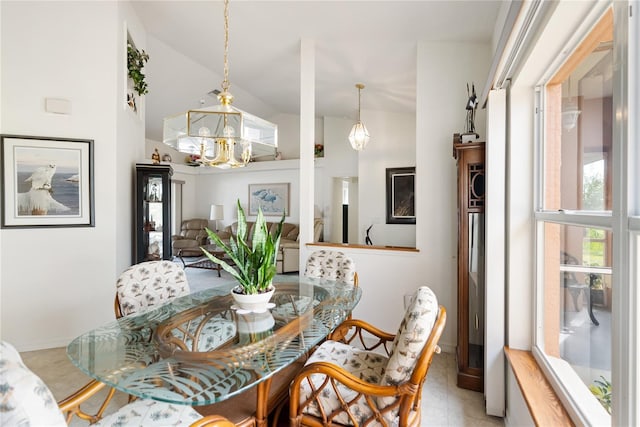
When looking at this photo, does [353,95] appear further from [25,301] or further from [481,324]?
[25,301]

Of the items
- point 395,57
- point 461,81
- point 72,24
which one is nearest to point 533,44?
point 461,81

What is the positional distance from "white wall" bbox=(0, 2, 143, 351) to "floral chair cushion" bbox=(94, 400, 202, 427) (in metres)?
2.27

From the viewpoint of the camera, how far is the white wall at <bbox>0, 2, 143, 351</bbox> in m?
2.72

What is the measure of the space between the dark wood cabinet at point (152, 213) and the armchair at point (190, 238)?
3.42 meters

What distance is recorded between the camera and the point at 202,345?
144 centimetres

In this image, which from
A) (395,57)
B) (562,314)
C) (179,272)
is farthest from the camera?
(395,57)

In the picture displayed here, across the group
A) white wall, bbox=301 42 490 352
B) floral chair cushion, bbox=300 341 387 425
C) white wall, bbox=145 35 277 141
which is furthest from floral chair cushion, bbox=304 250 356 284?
white wall, bbox=145 35 277 141

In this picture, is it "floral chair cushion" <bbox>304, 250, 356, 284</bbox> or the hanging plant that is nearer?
"floral chair cushion" <bbox>304, 250, 356, 284</bbox>

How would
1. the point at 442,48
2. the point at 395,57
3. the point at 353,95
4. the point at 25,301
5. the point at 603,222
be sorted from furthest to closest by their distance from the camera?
the point at 353,95, the point at 395,57, the point at 442,48, the point at 25,301, the point at 603,222

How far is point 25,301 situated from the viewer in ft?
9.08

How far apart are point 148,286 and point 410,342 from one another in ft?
5.63

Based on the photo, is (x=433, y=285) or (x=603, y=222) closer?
(x=603, y=222)

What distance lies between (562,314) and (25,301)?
4.13 m

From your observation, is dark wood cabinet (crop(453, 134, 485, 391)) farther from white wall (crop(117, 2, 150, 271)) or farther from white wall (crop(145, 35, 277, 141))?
white wall (crop(145, 35, 277, 141))
